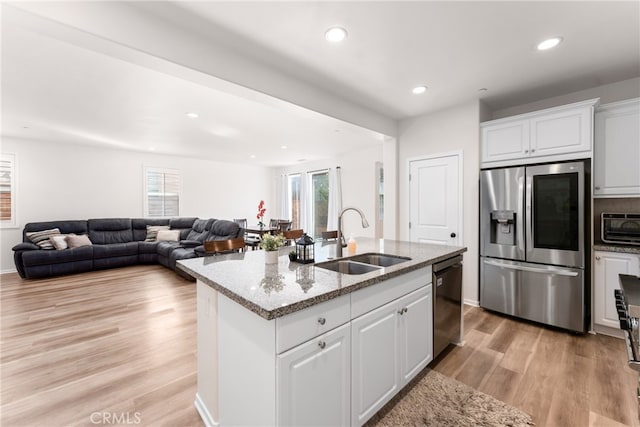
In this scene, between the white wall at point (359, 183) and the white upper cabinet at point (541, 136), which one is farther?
the white wall at point (359, 183)

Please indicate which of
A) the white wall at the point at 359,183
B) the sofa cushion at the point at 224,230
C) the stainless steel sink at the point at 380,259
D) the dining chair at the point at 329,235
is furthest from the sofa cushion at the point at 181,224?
the stainless steel sink at the point at 380,259

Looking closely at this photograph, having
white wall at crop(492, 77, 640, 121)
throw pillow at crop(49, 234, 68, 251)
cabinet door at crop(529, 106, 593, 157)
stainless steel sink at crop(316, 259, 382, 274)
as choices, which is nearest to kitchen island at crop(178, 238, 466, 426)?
stainless steel sink at crop(316, 259, 382, 274)

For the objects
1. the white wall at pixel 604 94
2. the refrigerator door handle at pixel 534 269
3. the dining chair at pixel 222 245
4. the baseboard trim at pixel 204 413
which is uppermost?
the white wall at pixel 604 94

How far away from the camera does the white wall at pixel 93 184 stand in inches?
212

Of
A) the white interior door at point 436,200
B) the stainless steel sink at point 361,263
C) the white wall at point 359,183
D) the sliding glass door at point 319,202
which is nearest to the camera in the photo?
the stainless steel sink at point 361,263

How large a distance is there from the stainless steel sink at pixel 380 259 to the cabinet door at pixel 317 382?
86cm

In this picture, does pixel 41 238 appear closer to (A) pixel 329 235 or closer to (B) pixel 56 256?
(B) pixel 56 256

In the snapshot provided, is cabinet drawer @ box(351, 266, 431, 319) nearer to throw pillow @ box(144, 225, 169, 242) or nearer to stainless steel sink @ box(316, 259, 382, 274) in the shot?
stainless steel sink @ box(316, 259, 382, 274)

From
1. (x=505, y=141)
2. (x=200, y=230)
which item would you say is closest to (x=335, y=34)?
(x=505, y=141)

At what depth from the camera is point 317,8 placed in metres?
1.84

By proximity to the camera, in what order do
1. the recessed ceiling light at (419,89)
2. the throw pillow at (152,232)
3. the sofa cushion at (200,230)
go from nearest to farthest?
the recessed ceiling light at (419,89) → the sofa cushion at (200,230) → the throw pillow at (152,232)

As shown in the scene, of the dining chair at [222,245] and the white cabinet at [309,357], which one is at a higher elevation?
the dining chair at [222,245]

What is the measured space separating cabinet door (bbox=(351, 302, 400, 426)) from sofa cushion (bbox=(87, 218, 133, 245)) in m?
6.53

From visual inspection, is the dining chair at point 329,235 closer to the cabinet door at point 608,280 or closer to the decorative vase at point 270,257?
the decorative vase at point 270,257
